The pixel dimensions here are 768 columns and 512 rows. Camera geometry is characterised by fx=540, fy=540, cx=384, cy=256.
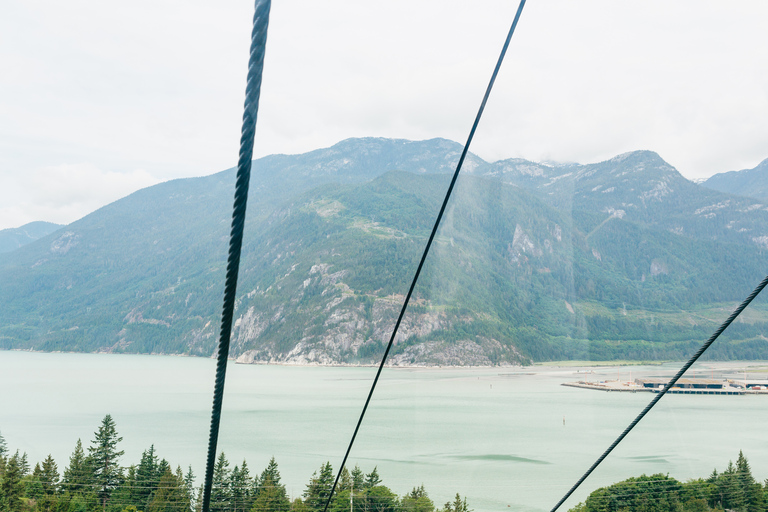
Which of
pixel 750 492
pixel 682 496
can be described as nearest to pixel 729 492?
pixel 750 492

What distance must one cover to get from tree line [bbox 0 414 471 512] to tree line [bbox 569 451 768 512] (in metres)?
3.93

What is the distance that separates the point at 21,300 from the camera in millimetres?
84438

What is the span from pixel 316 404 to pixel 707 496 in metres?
23.3

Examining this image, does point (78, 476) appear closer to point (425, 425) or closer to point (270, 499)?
point (270, 499)

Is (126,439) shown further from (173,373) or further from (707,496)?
(173,373)

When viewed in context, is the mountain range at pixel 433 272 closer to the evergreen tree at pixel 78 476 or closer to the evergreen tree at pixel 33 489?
the evergreen tree at pixel 78 476

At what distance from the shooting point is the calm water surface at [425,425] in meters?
20.2

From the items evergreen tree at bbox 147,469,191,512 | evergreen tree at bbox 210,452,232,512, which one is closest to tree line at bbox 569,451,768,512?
evergreen tree at bbox 210,452,232,512

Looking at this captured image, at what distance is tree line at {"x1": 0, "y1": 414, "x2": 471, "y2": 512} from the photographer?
13195 millimetres

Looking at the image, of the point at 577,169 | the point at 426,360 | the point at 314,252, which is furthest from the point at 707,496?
the point at 577,169

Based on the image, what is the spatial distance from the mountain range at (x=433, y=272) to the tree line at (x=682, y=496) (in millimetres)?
32760

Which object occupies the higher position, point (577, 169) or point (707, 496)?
point (577, 169)

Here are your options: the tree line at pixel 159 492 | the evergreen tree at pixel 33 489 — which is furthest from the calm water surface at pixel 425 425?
the evergreen tree at pixel 33 489

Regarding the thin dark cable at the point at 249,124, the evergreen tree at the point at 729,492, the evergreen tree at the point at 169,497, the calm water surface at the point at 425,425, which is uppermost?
the thin dark cable at the point at 249,124
